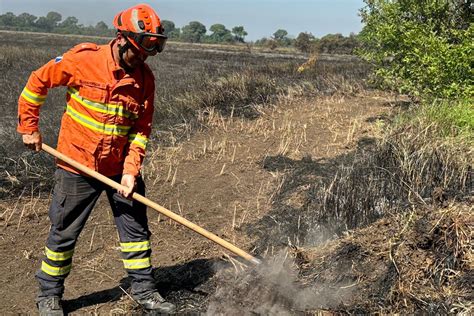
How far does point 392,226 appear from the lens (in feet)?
12.3

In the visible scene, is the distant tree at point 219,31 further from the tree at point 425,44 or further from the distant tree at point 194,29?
the tree at point 425,44

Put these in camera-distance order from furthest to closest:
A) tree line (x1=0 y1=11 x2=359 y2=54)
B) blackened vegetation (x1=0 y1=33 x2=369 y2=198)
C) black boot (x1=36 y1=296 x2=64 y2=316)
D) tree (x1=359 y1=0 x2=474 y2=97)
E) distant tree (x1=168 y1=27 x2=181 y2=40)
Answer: distant tree (x1=168 y1=27 x2=181 y2=40) → tree line (x1=0 y1=11 x2=359 y2=54) → tree (x1=359 y1=0 x2=474 y2=97) → blackened vegetation (x1=0 y1=33 x2=369 y2=198) → black boot (x1=36 y1=296 x2=64 y2=316)

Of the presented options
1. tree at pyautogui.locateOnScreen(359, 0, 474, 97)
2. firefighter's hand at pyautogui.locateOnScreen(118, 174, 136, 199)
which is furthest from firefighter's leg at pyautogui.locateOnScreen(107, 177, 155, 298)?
tree at pyautogui.locateOnScreen(359, 0, 474, 97)

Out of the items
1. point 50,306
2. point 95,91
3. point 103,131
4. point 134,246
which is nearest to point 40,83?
point 95,91

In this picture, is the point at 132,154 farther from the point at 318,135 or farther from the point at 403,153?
the point at 318,135

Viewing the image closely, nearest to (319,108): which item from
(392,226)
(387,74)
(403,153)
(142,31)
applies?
(387,74)

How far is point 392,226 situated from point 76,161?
7.64ft

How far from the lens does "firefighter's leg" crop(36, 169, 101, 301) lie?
3.41m

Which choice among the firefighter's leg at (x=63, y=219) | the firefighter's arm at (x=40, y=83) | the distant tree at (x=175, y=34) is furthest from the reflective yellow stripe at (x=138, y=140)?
the distant tree at (x=175, y=34)

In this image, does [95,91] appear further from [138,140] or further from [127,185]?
[127,185]

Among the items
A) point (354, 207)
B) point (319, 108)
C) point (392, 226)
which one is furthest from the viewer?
point (319, 108)

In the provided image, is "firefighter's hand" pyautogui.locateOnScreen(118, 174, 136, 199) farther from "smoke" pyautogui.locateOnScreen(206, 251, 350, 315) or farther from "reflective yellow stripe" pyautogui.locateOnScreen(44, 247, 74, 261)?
"smoke" pyautogui.locateOnScreen(206, 251, 350, 315)

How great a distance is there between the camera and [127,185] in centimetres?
338

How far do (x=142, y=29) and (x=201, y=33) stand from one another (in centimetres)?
9875
